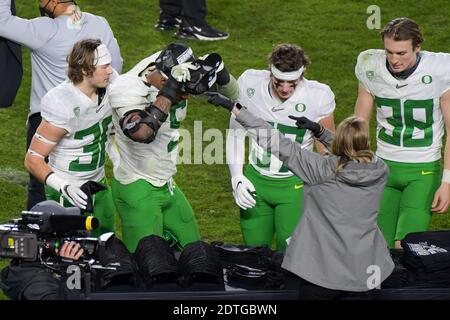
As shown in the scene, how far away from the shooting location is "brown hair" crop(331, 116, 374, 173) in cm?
630

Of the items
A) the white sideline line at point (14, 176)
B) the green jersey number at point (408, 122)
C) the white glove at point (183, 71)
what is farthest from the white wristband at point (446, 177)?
the white sideline line at point (14, 176)

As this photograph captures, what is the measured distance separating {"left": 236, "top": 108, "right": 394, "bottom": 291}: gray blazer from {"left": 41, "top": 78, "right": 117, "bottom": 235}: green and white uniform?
55.0 inches

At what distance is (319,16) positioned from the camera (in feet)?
41.3

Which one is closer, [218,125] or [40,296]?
[40,296]

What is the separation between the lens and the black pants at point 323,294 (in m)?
6.30

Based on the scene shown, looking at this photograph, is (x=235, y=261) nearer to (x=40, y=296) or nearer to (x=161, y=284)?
(x=161, y=284)

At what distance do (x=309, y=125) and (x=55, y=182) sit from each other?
1.46 metres

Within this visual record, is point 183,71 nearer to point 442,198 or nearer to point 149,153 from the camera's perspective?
point 149,153

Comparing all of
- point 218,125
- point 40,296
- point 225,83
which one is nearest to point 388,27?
point 225,83

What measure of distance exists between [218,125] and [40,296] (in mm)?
4660

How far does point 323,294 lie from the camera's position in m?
6.30

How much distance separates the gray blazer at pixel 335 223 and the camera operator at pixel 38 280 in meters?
1.09

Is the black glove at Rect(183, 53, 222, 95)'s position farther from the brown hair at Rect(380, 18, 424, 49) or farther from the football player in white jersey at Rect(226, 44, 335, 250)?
the brown hair at Rect(380, 18, 424, 49)

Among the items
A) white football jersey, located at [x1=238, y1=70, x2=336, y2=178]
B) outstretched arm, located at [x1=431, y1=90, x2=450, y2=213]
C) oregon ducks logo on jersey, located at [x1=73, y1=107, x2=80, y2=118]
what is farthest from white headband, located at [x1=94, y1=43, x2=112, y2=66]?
outstretched arm, located at [x1=431, y1=90, x2=450, y2=213]
